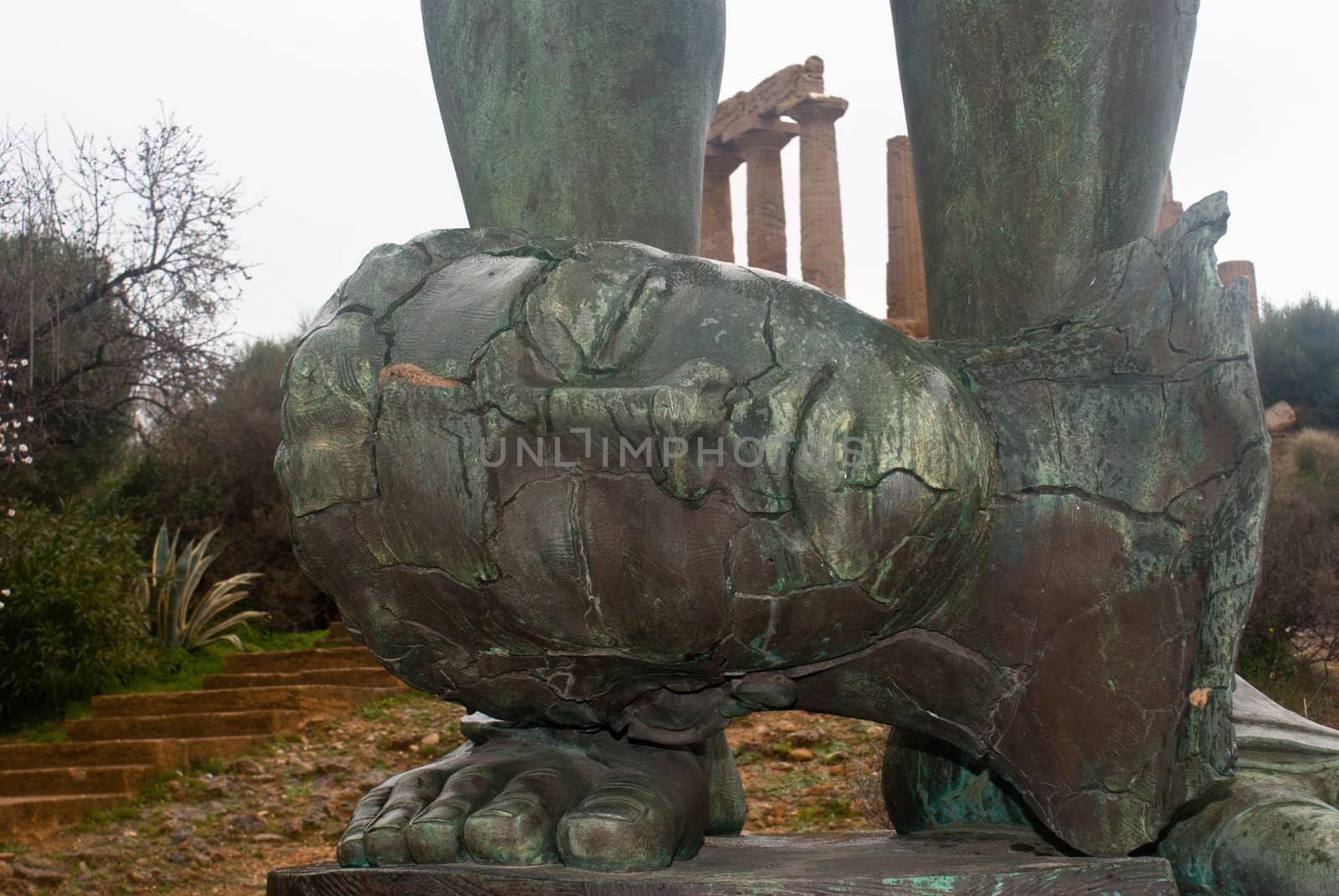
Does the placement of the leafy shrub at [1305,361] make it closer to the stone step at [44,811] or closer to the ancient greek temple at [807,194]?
the ancient greek temple at [807,194]

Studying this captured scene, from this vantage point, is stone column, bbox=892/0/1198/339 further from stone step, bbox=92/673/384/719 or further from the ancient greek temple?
the ancient greek temple

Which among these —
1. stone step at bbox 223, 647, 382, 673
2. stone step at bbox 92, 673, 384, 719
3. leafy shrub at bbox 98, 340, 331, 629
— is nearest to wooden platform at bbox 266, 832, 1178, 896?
stone step at bbox 92, 673, 384, 719

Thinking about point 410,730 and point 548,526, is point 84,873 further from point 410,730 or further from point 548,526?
point 548,526

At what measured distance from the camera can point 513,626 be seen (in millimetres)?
1109

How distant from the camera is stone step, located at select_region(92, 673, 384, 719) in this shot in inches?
312

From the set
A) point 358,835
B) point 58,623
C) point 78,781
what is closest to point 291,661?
point 58,623

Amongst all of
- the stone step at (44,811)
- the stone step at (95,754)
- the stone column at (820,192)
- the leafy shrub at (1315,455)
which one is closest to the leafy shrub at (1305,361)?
the leafy shrub at (1315,455)

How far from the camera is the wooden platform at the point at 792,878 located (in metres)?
1.07

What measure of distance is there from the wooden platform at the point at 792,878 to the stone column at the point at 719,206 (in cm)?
1652

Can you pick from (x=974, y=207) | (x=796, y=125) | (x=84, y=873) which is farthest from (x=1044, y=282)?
(x=796, y=125)

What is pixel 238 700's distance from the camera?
26.6ft

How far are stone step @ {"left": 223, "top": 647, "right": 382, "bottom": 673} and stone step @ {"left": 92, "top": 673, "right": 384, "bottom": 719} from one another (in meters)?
0.90

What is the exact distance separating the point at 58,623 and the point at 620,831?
8543mm

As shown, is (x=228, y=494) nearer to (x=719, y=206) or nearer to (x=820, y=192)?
(x=719, y=206)
